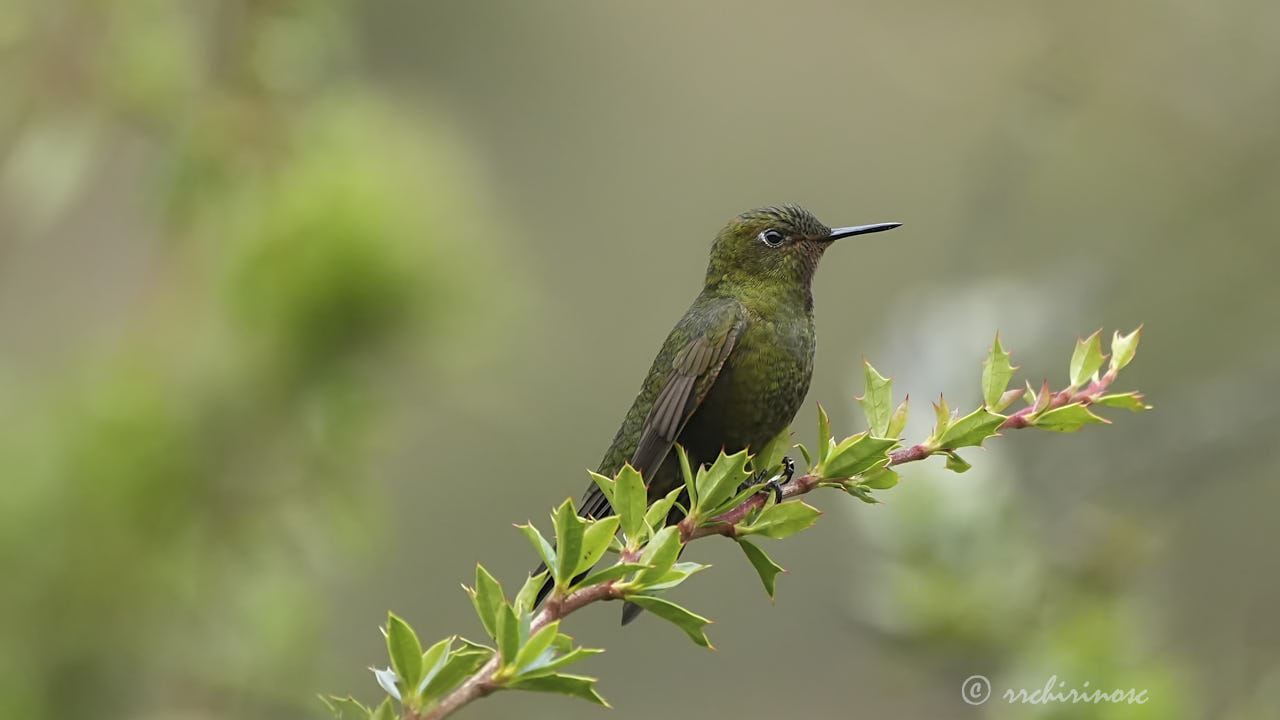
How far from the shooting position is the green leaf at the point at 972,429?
1.23 meters

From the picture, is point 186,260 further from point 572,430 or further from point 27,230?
point 572,430

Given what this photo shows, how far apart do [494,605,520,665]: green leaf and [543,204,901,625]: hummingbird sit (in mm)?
1027

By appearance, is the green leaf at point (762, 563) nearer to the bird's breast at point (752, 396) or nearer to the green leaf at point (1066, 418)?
the green leaf at point (1066, 418)

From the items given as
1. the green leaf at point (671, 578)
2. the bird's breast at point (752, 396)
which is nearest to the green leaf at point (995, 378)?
the green leaf at point (671, 578)

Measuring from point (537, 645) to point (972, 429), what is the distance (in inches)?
20.2

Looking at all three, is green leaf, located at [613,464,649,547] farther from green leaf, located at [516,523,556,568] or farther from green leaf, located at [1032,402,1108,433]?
green leaf, located at [1032,402,1108,433]

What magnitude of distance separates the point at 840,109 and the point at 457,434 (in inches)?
168

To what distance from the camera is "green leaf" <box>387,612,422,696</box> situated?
980 mm

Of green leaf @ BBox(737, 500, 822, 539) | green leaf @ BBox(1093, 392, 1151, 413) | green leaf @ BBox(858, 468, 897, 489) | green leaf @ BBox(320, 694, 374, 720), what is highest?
green leaf @ BBox(1093, 392, 1151, 413)

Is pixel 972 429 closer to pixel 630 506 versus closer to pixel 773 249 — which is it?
pixel 630 506

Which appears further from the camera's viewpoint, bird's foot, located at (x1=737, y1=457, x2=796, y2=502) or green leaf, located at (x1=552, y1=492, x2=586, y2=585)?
bird's foot, located at (x1=737, y1=457, x2=796, y2=502)

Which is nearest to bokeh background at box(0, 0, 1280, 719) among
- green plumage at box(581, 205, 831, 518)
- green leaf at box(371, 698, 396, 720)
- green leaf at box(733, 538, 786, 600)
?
green plumage at box(581, 205, 831, 518)

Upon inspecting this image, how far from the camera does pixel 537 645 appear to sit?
3.22ft

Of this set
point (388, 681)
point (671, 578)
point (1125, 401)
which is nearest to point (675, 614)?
point (671, 578)
